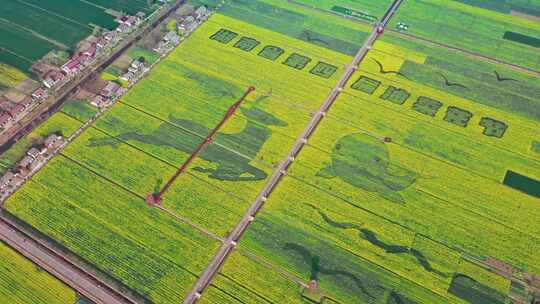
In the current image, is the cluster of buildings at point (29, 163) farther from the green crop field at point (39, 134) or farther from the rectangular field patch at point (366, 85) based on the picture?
the rectangular field patch at point (366, 85)

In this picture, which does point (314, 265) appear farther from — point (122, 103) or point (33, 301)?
point (122, 103)

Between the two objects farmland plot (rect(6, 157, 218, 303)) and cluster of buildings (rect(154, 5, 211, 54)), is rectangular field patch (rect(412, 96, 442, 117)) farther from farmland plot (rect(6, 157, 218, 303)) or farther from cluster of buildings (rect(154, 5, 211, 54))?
cluster of buildings (rect(154, 5, 211, 54))

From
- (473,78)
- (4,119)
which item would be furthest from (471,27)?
(4,119)

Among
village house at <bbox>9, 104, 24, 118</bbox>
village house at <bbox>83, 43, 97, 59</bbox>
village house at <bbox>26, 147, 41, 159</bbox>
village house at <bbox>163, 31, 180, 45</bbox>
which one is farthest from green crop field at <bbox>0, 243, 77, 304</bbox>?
village house at <bbox>163, 31, 180, 45</bbox>

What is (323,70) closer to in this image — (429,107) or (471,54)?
(429,107)

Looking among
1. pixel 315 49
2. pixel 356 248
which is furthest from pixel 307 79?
pixel 356 248

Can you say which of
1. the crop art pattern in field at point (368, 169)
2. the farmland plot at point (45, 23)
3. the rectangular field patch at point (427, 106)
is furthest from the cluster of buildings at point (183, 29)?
the rectangular field patch at point (427, 106)
